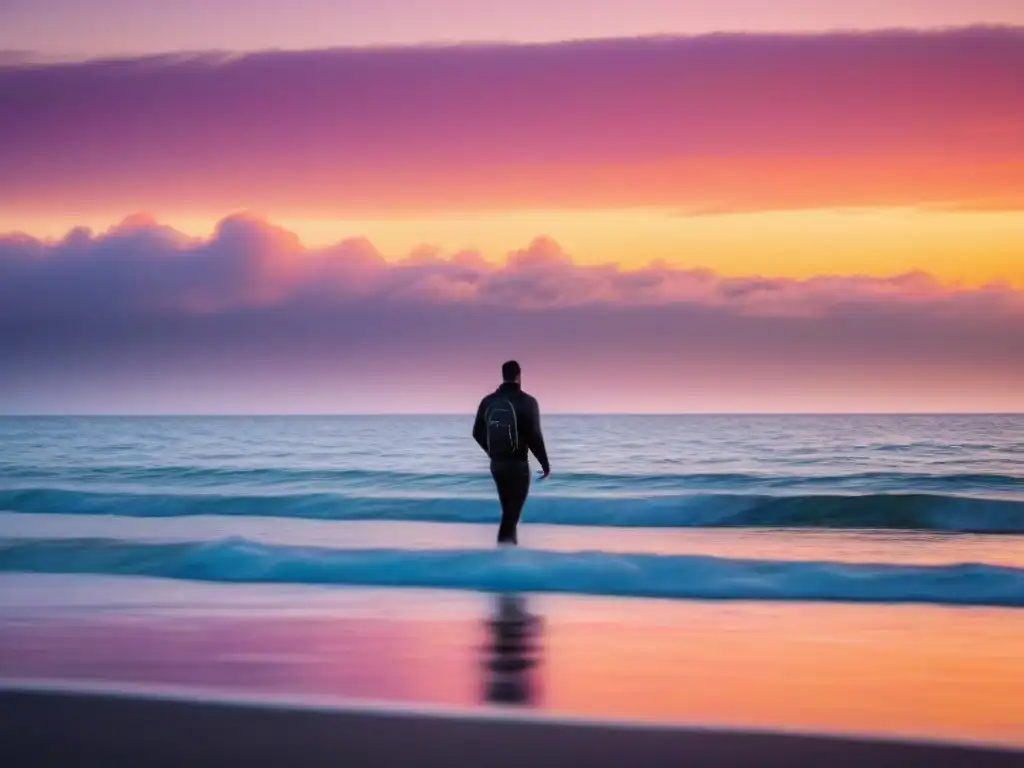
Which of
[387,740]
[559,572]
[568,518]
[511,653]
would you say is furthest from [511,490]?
[568,518]

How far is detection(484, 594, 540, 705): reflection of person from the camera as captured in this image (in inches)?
270

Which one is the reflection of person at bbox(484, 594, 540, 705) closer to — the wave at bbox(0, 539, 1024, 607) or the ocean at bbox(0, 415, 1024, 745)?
the ocean at bbox(0, 415, 1024, 745)

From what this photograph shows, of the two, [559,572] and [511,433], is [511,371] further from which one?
[559,572]

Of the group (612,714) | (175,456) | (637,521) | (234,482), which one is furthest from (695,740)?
(175,456)

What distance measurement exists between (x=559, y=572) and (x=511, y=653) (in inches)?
158

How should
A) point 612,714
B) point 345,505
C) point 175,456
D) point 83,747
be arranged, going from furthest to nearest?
point 175,456
point 345,505
point 612,714
point 83,747

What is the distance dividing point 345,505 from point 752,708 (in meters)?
17.9

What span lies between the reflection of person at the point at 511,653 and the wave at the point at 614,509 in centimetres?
1118

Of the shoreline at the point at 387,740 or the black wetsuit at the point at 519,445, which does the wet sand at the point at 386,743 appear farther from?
the black wetsuit at the point at 519,445

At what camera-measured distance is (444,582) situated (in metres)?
12.3

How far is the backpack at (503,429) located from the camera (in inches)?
501

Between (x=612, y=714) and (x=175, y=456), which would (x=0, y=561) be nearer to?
(x=612, y=714)

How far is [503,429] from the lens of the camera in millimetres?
12727

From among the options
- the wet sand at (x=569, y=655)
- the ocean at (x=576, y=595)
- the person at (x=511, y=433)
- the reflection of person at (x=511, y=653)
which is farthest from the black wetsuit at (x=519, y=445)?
the reflection of person at (x=511, y=653)
